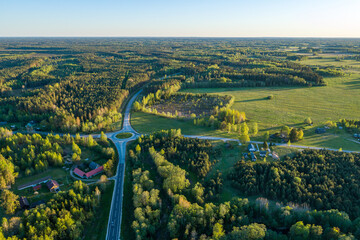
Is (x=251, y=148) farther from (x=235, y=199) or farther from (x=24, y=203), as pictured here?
(x=24, y=203)

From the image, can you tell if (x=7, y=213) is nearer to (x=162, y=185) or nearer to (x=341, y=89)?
(x=162, y=185)

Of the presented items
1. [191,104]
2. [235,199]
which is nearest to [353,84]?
[191,104]

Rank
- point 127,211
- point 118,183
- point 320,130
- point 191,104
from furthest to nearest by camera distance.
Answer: point 191,104 < point 320,130 < point 118,183 < point 127,211

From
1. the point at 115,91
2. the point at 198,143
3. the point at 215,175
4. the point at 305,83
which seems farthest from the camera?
the point at 305,83

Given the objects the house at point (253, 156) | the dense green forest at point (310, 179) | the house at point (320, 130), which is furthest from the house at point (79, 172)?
the house at point (320, 130)


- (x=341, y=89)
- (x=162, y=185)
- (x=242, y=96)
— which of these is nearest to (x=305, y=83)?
(x=341, y=89)

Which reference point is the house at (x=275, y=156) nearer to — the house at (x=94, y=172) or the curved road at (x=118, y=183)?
the curved road at (x=118, y=183)
